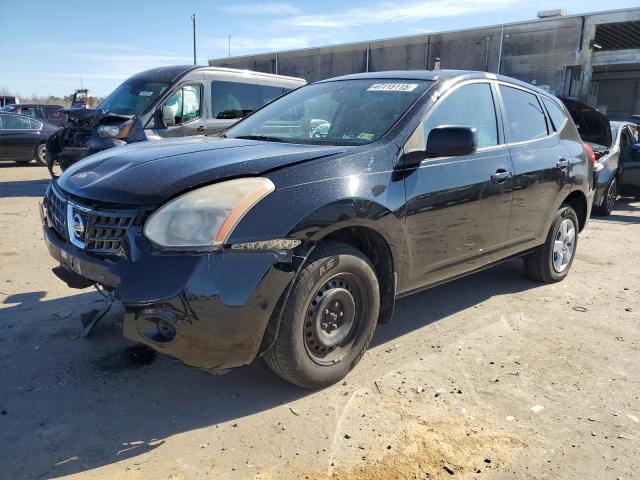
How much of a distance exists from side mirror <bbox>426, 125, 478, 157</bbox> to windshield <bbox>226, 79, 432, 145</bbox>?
29 centimetres

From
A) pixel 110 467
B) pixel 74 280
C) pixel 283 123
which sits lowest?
pixel 110 467

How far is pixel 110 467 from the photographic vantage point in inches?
92.3

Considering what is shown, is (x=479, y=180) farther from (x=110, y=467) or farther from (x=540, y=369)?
(x=110, y=467)

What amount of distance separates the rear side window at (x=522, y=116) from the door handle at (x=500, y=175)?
1.23 feet

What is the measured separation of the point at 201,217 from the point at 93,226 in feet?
2.02

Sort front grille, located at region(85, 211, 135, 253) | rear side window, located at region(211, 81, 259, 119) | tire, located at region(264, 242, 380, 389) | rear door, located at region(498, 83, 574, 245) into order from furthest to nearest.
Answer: rear side window, located at region(211, 81, 259, 119)
rear door, located at region(498, 83, 574, 245)
tire, located at region(264, 242, 380, 389)
front grille, located at region(85, 211, 135, 253)

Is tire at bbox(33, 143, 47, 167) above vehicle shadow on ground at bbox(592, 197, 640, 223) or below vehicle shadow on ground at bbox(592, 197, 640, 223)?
above

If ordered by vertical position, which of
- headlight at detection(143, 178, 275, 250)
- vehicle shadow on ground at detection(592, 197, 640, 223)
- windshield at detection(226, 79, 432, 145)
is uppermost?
windshield at detection(226, 79, 432, 145)

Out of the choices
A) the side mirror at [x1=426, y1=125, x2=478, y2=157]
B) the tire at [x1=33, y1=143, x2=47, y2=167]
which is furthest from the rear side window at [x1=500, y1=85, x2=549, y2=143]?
the tire at [x1=33, y1=143, x2=47, y2=167]

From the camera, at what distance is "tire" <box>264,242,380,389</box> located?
2.70 meters

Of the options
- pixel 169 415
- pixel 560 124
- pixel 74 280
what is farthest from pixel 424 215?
pixel 560 124

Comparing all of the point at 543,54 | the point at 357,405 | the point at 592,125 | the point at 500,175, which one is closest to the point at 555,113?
the point at 500,175

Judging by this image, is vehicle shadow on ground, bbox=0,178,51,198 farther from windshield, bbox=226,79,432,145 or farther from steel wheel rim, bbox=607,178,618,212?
steel wheel rim, bbox=607,178,618,212

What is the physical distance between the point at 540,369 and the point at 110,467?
100 inches
